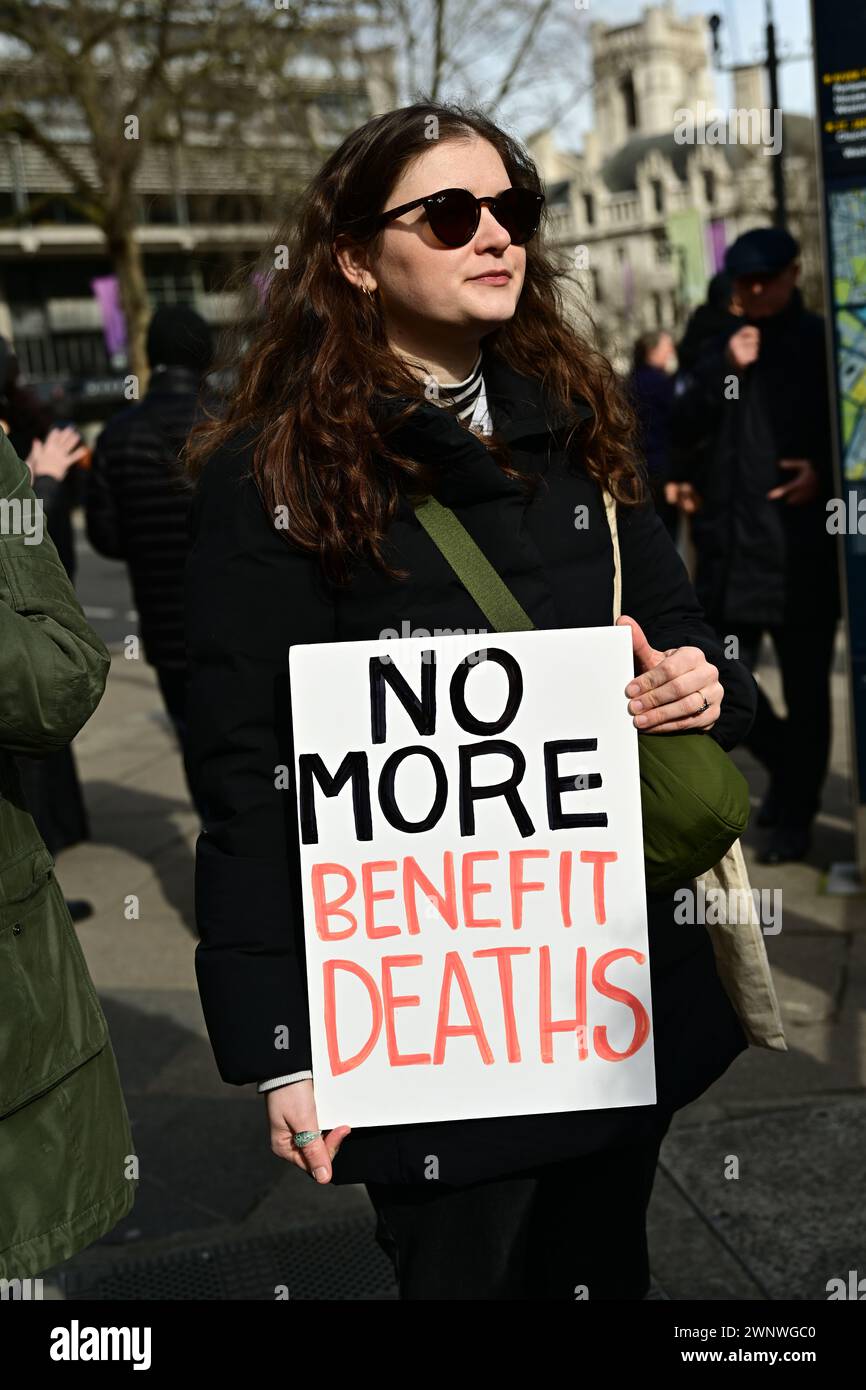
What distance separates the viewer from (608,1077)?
2.14m

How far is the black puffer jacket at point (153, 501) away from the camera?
5664 millimetres

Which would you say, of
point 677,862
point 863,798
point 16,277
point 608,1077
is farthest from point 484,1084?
point 16,277

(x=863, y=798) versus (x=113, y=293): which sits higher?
(x=113, y=293)

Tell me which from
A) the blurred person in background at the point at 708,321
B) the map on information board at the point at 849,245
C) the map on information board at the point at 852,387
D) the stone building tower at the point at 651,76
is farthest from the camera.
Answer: the stone building tower at the point at 651,76

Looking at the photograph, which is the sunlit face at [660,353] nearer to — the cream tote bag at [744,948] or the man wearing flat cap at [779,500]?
the man wearing flat cap at [779,500]

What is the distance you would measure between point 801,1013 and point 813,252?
30257mm

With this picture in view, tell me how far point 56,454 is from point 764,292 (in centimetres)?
265

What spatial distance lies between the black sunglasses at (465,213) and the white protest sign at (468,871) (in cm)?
57

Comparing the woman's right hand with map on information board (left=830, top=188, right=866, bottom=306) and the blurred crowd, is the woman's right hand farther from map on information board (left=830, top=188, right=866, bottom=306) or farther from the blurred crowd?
map on information board (left=830, top=188, right=866, bottom=306)

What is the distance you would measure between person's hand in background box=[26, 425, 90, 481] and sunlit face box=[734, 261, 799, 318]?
8.19 feet

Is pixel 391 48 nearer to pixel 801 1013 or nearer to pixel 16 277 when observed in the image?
pixel 801 1013

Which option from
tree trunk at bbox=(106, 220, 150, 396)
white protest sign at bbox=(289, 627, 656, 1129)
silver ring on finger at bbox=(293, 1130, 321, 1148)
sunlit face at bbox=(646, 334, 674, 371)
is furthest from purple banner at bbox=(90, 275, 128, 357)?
silver ring on finger at bbox=(293, 1130, 321, 1148)

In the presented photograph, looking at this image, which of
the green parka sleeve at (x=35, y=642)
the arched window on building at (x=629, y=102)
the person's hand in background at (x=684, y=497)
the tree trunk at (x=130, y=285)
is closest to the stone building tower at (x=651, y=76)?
the arched window on building at (x=629, y=102)

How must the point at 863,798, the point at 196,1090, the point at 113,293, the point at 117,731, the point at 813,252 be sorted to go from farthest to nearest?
the point at 813,252 < the point at 113,293 < the point at 117,731 < the point at 863,798 < the point at 196,1090
